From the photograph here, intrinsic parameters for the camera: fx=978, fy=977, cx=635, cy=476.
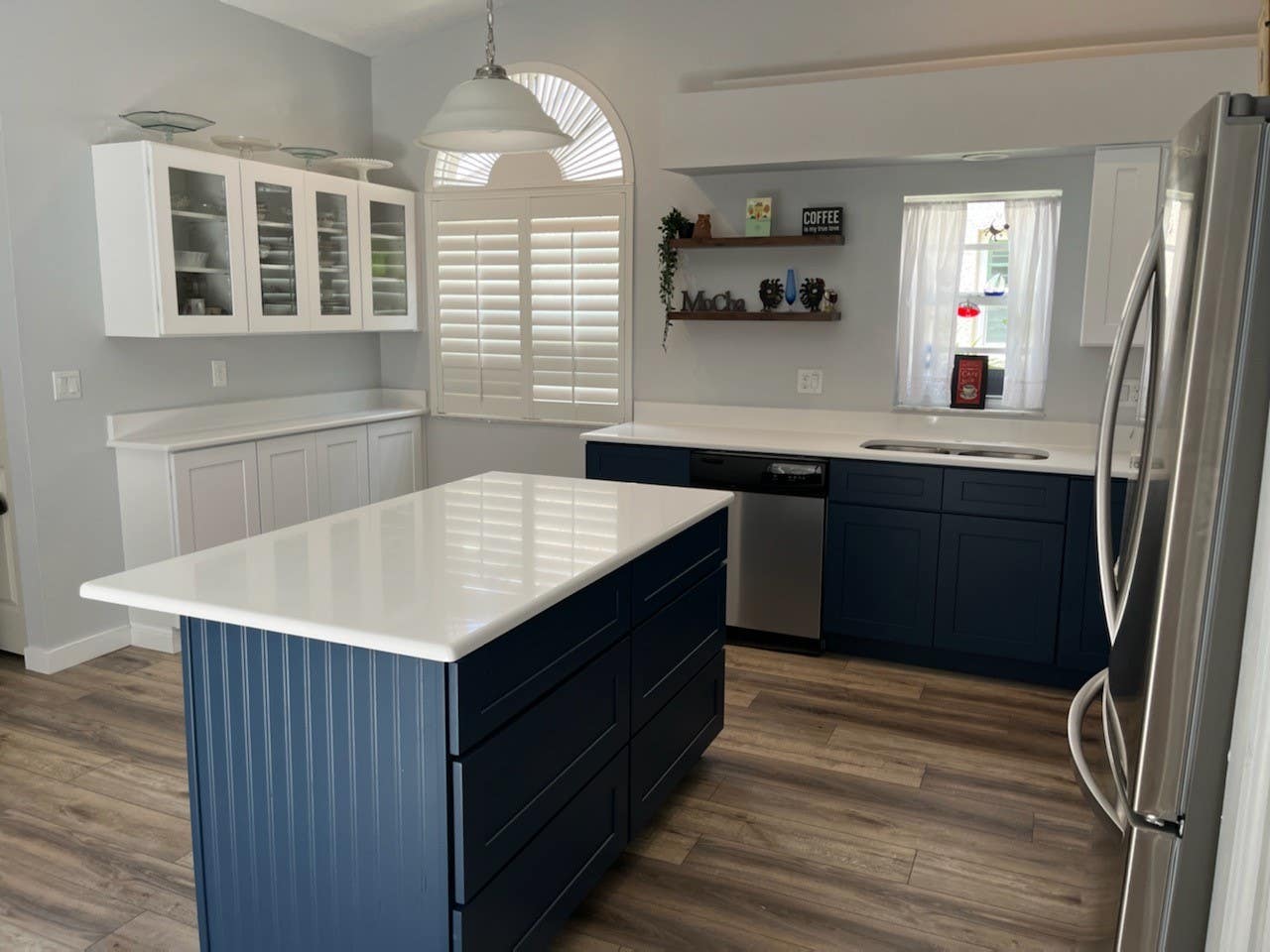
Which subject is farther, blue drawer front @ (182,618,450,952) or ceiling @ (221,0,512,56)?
ceiling @ (221,0,512,56)

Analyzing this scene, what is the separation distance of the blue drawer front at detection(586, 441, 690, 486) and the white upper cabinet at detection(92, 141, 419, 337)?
1513 mm

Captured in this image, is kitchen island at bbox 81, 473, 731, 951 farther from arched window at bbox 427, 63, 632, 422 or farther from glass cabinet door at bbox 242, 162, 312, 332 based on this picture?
arched window at bbox 427, 63, 632, 422

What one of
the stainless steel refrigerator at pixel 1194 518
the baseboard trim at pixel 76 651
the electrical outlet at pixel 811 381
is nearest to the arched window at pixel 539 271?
the electrical outlet at pixel 811 381

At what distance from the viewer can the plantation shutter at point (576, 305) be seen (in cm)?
490

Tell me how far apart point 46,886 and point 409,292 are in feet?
11.5

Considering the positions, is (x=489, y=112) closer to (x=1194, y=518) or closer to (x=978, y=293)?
(x=1194, y=518)

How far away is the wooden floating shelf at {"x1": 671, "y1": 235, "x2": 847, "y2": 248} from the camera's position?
4.27 m

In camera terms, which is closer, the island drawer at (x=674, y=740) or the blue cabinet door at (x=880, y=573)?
the island drawer at (x=674, y=740)

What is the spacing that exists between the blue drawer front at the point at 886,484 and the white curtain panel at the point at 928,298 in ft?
2.19

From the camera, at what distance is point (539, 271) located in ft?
16.6

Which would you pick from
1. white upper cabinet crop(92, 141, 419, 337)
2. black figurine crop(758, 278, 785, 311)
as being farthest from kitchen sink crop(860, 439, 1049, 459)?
white upper cabinet crop(92, 141, 419, 337)

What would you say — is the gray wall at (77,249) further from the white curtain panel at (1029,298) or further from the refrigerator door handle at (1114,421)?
the refrigerator door handle at (1114,421)

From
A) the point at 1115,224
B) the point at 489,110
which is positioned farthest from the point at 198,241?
the point at 1115,224

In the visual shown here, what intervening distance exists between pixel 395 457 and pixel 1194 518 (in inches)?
177
